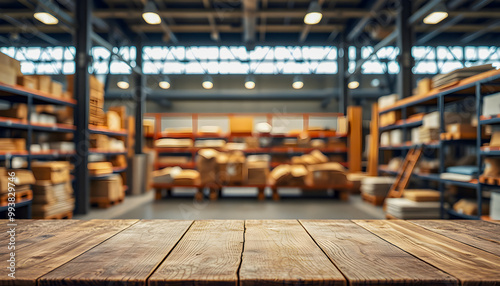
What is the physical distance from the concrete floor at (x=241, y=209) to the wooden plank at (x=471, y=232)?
3948 millimetres

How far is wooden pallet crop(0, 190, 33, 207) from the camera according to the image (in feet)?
12.1

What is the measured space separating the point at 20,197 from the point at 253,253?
4409 millimetres

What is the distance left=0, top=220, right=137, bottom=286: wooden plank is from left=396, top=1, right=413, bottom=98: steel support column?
6.31 m

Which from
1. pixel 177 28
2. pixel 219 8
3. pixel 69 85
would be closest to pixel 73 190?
pixel 69 85

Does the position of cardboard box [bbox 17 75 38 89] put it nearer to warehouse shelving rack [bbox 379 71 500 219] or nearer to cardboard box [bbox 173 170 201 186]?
cardboard box [bbox 173 170 201 186]

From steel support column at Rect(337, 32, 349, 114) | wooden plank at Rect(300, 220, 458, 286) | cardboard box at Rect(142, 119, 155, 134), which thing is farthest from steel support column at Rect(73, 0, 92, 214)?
steel support column at Rect(337, 32, 349, 114)

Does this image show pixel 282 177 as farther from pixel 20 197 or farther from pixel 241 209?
pixel 20 197

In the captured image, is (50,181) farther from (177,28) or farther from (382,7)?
(382,7)

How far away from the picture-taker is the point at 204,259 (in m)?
0.86

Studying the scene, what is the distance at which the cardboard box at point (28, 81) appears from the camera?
166 inches

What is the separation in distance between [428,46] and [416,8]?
12.8 ft

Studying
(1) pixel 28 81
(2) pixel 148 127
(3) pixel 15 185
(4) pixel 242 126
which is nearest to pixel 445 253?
(3) pixel 15 185

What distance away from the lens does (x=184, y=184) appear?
7.06m

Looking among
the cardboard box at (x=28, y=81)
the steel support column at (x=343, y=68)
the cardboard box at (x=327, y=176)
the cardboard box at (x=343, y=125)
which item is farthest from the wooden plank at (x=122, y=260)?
the steel support column at (x=343, y=68)
